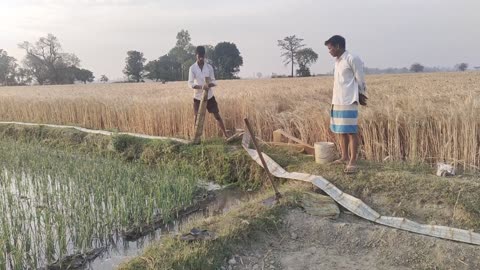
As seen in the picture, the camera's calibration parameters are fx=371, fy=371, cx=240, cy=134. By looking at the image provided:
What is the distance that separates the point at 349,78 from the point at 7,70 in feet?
193

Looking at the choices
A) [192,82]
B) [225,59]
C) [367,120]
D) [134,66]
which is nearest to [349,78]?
[367,120]

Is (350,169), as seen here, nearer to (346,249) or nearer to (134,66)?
(346,249)

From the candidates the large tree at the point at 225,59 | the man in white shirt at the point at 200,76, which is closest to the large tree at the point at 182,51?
the large tree at the point at 225,59

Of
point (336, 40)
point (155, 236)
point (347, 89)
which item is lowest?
point (155, 236)

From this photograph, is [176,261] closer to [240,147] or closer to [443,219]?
[443,219]

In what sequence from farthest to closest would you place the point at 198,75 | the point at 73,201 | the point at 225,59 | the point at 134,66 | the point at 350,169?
the point at 134,66
the point at 225,59
the point at 198,75
the point at 73,201
the point at 350,169

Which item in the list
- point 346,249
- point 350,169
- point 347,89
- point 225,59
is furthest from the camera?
point 225,59

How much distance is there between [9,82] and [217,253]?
58286mm

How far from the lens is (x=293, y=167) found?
220 inches

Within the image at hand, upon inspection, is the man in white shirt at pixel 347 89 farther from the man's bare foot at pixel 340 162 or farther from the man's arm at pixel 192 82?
the man's arm at pixel 192 82

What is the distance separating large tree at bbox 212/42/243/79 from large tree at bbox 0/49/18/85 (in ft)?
95.0

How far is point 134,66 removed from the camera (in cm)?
4953

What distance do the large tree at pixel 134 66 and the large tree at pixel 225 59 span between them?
35.4ft

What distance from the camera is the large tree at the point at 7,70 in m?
51.5
